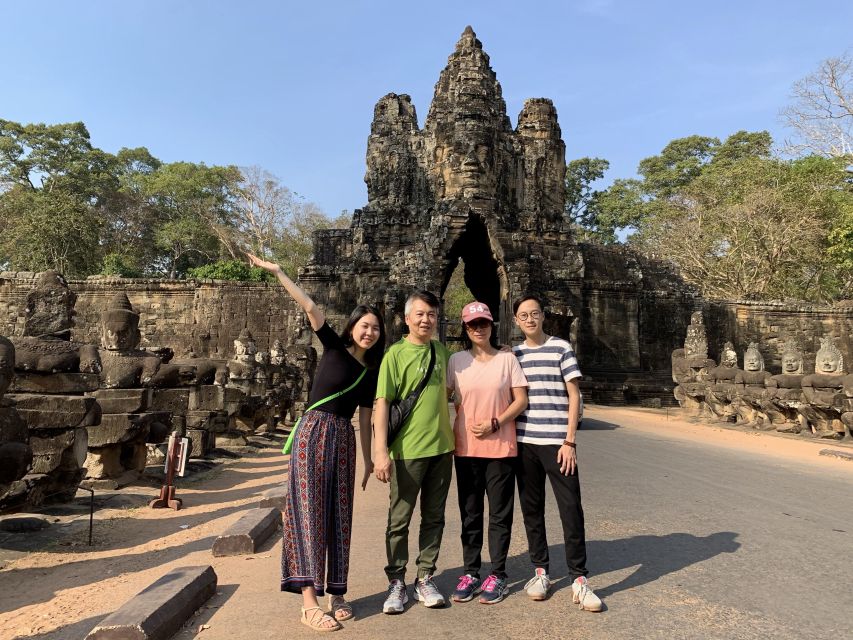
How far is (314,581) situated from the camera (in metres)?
3.10

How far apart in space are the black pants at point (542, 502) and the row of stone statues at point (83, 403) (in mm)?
3320

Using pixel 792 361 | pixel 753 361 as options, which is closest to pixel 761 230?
pixel 753 361

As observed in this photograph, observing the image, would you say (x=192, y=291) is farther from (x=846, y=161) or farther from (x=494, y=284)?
(x=846, y=161)

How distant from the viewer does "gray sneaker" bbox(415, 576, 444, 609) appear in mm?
3215

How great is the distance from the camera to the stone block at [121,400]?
711 cm

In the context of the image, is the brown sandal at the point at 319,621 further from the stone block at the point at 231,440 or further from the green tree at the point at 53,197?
the green tree at the point at 53,197

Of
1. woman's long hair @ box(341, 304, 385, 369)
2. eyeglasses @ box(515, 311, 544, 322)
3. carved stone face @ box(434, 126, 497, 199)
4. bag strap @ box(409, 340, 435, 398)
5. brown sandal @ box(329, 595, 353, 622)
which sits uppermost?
carved stone face @ box(434, 126, 497, 199)

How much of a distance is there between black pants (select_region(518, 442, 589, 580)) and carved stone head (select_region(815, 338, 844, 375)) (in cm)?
1089

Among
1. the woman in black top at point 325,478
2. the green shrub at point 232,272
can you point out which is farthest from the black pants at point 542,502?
the green shrub at point 232,272

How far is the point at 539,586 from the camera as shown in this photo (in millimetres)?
3303

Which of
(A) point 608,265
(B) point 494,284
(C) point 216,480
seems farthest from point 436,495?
(A) point 608,265

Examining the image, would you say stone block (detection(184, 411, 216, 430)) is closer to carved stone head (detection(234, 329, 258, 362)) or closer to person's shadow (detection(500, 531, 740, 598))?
carved stone head (detection(234, 329, 258, 362))

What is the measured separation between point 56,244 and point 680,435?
3009cm

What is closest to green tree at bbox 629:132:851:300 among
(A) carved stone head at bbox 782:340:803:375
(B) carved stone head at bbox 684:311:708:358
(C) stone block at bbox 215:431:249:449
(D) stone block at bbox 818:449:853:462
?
(B) carved stone head at bbox 684:311:708:358
